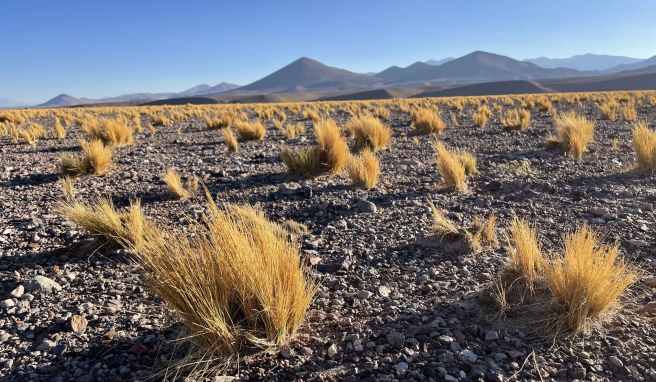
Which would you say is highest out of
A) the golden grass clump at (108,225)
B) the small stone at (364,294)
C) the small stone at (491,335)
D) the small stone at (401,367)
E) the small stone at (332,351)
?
the golden grass clump at (108,225)

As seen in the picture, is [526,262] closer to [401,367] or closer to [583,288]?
[583,288]

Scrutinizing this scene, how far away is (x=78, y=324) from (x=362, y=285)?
6.27ft

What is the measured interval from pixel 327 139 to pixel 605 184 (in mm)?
4235

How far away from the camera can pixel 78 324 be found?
2.75 m

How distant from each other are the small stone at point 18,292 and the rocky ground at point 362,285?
0.17 ft

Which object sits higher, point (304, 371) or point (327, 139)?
point (327, 139)

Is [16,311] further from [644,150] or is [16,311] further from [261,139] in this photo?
[261,139]

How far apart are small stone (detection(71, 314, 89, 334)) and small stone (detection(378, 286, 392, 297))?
6.35ft

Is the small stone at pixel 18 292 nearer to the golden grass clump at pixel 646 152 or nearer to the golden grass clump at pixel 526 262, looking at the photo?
the golden grass clump at pixel 526 262

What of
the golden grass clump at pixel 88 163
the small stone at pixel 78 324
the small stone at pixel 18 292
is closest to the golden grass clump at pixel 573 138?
the small stone at pixel 78 324

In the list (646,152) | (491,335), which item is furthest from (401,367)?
(646,152)

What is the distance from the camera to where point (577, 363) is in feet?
7.72

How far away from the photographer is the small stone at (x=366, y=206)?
534cm

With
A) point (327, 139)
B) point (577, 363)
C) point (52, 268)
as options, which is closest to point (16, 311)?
point (52, 268)
